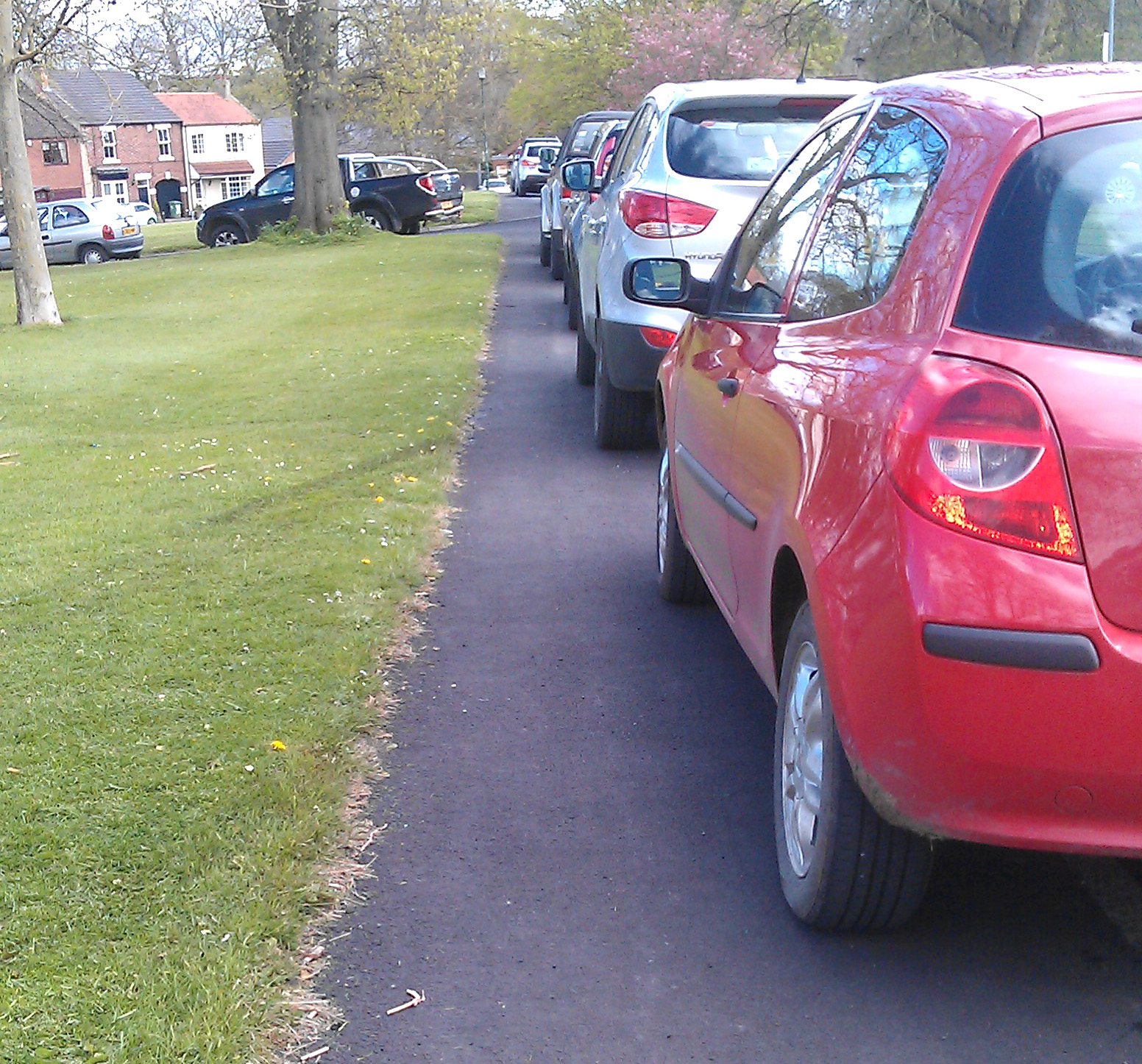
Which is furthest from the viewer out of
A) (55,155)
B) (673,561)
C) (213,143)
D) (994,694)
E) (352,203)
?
(213,143)

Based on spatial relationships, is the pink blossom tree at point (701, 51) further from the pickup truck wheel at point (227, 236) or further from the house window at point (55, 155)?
the house window at point (55, 155)

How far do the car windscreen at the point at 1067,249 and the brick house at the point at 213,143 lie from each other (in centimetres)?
10062

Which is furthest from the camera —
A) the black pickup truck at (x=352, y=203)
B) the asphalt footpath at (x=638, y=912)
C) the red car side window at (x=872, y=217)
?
the black pickup truck at (x=352, y=203)

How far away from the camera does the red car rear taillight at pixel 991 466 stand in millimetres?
2613

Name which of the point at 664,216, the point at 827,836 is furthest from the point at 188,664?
the point at 664,216

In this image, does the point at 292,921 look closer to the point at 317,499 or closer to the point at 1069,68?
the point at 1069,68

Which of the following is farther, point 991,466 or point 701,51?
point 701,51

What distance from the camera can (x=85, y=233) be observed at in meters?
37.4

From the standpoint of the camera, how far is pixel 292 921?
11.0 ft

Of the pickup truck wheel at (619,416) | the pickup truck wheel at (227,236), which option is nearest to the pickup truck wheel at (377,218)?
the pickup truck wheel at (227,236)

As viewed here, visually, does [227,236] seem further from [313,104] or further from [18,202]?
[18,202]

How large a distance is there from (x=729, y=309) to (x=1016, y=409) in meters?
Answer: 1.96

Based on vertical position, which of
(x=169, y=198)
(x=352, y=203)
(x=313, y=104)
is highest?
(x=313, y=104)

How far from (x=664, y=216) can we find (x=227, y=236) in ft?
98.8
